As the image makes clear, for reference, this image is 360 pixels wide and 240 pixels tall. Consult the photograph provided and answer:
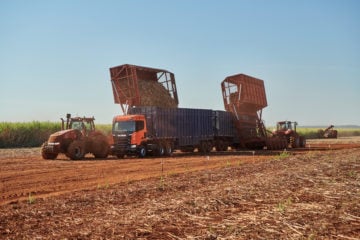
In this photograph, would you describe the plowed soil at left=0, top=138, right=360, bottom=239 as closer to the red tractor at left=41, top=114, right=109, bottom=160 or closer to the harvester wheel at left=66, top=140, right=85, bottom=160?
the harvester wheel at left=66, top=140, right=85, bottom=160

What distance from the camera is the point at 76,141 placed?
23.3 m

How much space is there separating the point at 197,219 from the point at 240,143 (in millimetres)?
25197

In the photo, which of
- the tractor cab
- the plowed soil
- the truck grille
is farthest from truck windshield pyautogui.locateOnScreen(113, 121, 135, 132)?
the plowed soil

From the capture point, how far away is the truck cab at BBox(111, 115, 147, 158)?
2422 cm

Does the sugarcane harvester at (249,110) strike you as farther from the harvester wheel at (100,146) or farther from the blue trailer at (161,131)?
the harvester wheel at (100,146)

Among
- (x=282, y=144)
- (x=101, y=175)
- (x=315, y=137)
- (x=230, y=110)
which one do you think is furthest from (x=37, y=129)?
(x=315, y=137)

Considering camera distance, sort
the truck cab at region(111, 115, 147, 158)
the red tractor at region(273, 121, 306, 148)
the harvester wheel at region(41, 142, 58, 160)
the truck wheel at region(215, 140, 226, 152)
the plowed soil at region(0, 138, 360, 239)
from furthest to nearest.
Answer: the red tractor at region(273, 121, 306, 148)
the truck wheel at region(215, 140, 226, 152)
the truck cab at region(111, 115, 147, 158)
the harvester wheel at region(41, 142, 58, 160)
the plowed soil at region(0, 138, 360, 239)

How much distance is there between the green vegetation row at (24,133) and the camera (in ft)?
118

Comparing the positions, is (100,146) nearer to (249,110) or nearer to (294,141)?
(249,110)

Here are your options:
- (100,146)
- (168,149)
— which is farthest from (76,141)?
(168,149)

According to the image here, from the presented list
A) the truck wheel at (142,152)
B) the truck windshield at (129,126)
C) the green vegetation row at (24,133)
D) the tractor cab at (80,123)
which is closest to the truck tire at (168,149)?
the truck wheel at (142,152)

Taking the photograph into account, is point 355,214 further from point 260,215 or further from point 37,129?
point 37,129

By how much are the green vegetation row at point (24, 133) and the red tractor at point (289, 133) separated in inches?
575

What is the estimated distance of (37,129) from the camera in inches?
1501
